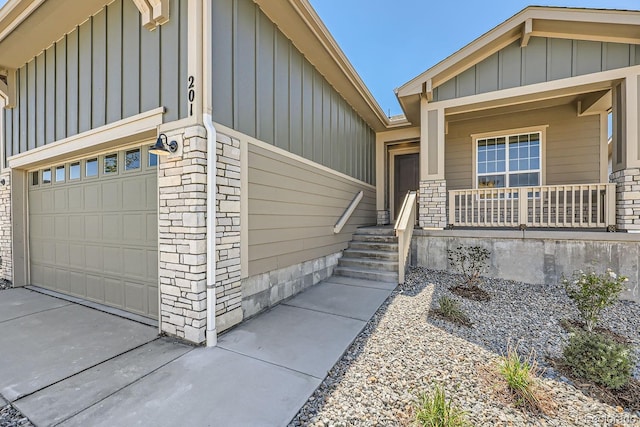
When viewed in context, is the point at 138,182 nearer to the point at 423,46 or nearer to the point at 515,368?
the point at 515,368

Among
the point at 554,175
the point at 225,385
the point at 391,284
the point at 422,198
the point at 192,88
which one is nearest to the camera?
the point at 225,385

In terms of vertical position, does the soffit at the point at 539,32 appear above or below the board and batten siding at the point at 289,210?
above

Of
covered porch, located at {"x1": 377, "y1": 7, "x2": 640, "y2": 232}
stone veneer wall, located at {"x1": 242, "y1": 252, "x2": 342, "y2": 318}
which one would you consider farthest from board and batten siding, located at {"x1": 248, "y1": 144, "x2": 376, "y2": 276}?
covered porch, located at {"x1": 377, "y1": 7, "x2": 640, "y2": 232}

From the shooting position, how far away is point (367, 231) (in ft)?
23.2

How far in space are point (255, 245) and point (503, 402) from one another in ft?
10.1

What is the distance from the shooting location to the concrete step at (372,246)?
6.21 meters

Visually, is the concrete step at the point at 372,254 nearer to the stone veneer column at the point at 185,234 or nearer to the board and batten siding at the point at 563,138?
the board and batten siding at the point at 563,138

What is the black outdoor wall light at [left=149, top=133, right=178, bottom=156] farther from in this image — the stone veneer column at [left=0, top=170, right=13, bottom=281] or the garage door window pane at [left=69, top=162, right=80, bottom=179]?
the stone veneer column at [left=0, top=170, right=13, bottom=281]

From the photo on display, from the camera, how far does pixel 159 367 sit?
8.73 feet

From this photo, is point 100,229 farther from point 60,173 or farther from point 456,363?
point 456,363

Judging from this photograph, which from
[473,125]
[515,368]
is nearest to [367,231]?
[473,125]

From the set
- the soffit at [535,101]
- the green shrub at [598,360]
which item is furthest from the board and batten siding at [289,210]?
the green shrub at [598,360]

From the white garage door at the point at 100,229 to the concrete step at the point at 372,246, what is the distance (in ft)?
14.1

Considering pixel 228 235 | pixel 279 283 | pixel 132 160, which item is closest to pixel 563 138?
pixel 279 283
